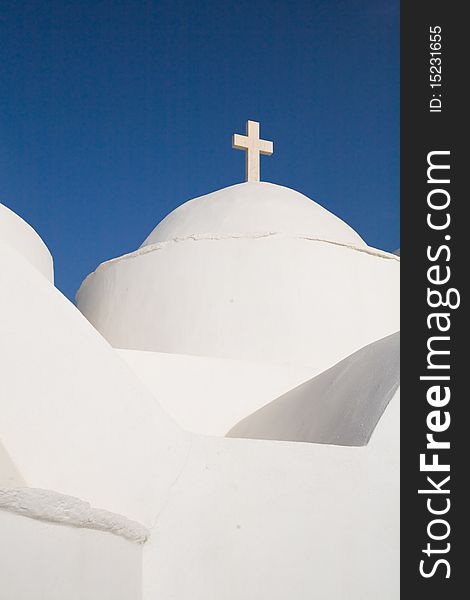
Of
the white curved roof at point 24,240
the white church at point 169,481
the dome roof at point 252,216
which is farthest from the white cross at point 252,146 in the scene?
the white church at point 169,481

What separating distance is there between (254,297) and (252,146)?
3011 millimetres

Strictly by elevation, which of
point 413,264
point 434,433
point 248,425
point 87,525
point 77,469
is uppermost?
point 413,264

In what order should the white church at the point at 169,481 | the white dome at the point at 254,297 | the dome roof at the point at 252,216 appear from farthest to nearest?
1. the dome roof at the point at 252,216
2. the white dome at the point at 254,297
3. the white church at the point at 169,481

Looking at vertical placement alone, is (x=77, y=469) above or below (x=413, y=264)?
below

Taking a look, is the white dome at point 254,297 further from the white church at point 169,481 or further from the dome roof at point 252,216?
the white church at point 169,481

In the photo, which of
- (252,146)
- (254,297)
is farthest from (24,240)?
(252,146)

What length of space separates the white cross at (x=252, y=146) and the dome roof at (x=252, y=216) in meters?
0.53

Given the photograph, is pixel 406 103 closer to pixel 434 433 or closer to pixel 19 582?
pixel 434 433

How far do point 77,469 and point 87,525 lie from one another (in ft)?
1.16

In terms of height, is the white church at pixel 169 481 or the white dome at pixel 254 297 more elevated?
the white dome at pixel 254 297

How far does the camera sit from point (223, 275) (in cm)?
621

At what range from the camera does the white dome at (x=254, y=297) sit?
597 centimetres

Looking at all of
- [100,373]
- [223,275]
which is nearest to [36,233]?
[223,275]

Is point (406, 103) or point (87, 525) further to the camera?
point (406, 103)
